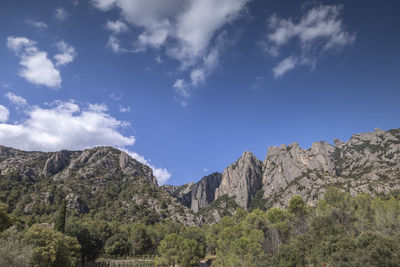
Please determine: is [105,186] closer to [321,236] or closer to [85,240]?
[85,240]

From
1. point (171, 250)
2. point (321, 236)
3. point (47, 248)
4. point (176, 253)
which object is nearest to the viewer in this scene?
point (47, 248)

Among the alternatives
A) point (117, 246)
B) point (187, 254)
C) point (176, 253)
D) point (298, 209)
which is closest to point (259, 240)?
point (187, 254)

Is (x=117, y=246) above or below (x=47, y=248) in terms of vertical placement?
below

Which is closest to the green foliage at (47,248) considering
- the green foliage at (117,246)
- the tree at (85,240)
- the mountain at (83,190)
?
the tree at (85,240)

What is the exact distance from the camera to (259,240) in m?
51.9

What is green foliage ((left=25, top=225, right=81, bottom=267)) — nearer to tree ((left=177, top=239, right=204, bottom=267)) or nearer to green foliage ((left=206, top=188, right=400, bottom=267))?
tree ((left=177, top=239, right=204, bottom=267))

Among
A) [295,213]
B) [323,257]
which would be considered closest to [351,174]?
[295,213]

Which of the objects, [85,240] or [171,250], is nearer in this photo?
[171,250]

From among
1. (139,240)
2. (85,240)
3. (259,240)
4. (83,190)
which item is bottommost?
(139,240)

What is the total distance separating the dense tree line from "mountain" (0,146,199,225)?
48252mm

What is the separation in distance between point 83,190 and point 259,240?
132590mm

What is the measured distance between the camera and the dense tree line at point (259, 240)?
27172mm

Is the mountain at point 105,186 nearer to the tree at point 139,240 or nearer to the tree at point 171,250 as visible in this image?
the tree at point 139,240

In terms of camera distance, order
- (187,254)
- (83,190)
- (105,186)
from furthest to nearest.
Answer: (105,186)
(83,190)
(187,254)
